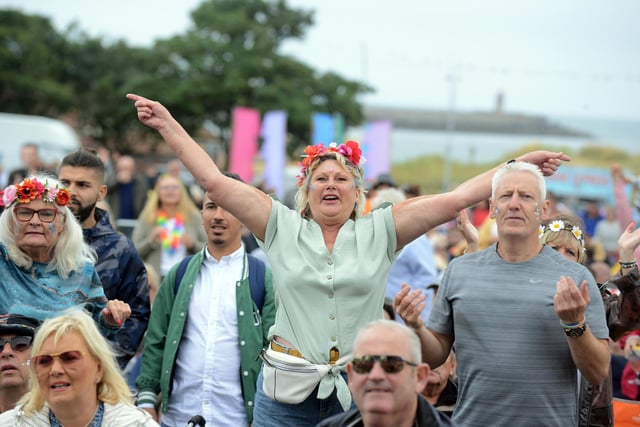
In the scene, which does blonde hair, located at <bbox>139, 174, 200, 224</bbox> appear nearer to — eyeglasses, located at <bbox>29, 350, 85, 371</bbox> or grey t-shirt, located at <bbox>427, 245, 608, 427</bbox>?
eyeglasses, located at <bbox>29, 350, 85, 371</bbox>

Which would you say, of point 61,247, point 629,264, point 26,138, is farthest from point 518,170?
point 26,138

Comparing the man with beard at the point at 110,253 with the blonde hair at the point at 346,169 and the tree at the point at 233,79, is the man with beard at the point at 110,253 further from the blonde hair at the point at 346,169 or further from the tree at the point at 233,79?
the tree at the point at 233,79

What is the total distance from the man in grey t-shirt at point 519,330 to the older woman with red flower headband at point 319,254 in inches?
11.1

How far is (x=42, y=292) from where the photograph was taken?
469 centimetres

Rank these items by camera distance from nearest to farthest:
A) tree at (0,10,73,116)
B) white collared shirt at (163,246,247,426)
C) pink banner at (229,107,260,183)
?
white collared shirt at (163,246,247,426) < pink banner at (229,107,260,183) < tree at (0,10,73,116)

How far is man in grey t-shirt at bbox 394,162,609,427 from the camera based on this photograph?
3.78m

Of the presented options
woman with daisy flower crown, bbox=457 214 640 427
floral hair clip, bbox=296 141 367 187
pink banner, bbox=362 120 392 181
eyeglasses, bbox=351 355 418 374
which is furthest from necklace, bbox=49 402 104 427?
pink banner, bbox=362 120 392 181

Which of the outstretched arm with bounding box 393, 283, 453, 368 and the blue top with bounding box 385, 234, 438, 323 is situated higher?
the outstretched arm with bounding box 393, 283, 453, 368

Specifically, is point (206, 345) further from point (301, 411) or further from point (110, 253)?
point (301, 411)

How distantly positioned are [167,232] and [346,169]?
15.4 feet

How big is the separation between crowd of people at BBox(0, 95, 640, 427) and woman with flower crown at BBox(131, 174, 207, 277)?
10.6 ft

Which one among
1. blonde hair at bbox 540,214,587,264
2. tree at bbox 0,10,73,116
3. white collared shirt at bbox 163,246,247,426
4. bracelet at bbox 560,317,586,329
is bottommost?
white collared shirt at bbox 163,246,247,426

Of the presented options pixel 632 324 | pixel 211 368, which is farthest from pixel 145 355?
pixel 632 324

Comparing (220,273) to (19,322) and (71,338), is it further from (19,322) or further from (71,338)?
(71,338)
